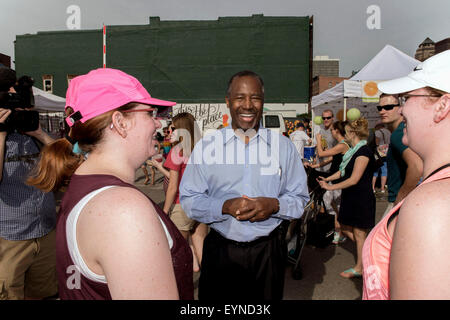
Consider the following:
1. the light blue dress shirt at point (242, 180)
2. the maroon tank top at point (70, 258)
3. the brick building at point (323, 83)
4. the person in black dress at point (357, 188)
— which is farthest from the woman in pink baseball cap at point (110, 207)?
the brick building at point (323, 83)

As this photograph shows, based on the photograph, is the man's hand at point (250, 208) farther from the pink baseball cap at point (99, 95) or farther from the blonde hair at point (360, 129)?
the blonde hair at point (360, 129)

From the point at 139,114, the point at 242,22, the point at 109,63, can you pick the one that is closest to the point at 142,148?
the point at 139,114

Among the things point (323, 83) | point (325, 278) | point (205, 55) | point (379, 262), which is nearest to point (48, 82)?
point (205, 55)

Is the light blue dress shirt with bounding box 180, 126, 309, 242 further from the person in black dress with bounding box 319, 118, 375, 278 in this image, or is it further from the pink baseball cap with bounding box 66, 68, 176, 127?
the person in black dress with bounding box 319, 118, 375, 278

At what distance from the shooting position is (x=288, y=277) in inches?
154

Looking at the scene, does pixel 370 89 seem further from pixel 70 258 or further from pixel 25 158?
pixel 70 258

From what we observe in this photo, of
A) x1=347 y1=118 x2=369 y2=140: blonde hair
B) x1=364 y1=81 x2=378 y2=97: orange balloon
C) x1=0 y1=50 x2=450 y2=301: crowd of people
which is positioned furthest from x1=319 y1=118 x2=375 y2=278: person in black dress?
x1=364 y1=81 x2=378 y2=97: orange balloon

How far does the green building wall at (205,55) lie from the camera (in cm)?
2712

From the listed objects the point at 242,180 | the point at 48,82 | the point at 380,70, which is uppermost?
the point at 48,82

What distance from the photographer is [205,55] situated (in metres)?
27.9

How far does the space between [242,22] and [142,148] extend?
29213 mm

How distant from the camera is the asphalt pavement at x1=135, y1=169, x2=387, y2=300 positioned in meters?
3.47

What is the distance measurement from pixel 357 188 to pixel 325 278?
4.26 feet
